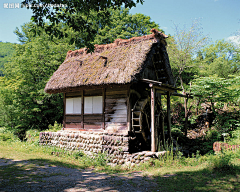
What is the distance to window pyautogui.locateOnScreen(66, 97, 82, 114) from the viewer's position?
473 inches

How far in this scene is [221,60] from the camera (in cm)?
2603

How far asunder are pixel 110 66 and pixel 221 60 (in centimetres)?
2118

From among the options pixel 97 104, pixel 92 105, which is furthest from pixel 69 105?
pixel 97 104

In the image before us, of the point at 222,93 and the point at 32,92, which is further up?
the point at 32,92

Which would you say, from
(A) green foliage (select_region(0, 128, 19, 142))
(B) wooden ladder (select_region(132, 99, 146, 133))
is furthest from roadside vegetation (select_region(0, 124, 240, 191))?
(A) green foliage (select_region(0, 128, 19, 142))

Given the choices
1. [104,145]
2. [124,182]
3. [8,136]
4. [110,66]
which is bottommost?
[8,136]

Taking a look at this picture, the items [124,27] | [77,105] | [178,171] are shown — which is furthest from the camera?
[124,27]

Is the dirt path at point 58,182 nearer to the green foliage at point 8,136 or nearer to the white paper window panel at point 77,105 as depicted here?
the white paper window panel at point 77,105

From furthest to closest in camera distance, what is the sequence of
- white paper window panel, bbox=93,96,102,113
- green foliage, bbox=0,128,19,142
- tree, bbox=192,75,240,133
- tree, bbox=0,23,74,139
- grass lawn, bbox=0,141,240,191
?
1. green foliage, bbox=0,128,19,142
2. tree, bbox=0,23,74,139
3. tree, bbox=192,75,240,133
4. white paper window panel, bbox=93,96,102,113
5. grass lawn, bbox=0,141,240,191

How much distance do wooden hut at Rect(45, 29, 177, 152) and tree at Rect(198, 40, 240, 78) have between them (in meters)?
10.1

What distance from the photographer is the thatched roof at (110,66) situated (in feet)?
30.8

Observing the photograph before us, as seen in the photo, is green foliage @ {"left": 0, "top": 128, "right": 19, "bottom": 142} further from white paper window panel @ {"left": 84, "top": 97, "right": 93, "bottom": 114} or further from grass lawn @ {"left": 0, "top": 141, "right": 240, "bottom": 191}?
grass lawn @ {"left": 0, "top": 141, "right": 240, "bottom": 191}

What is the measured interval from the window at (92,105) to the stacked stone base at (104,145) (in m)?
1.25

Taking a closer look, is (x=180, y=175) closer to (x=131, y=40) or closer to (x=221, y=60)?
(x=131, y=40)
